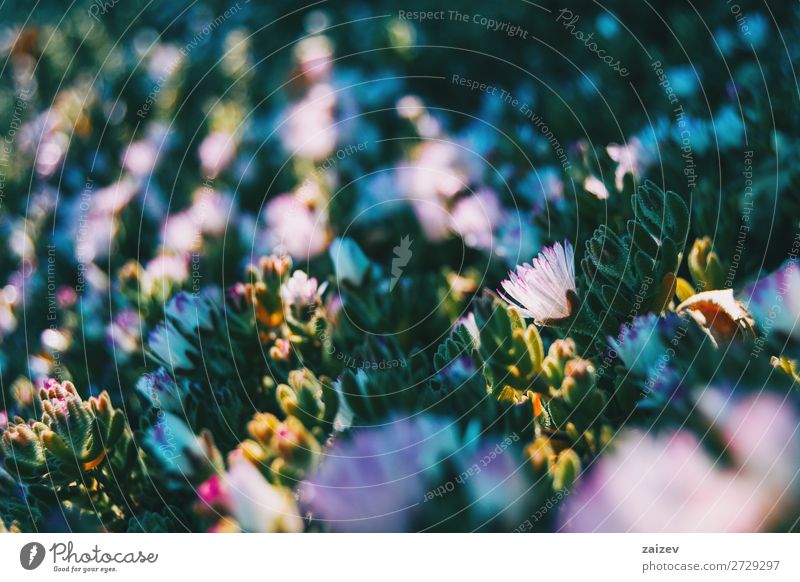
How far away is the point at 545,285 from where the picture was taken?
1.18 m

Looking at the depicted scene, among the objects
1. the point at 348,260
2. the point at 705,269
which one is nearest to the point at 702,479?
the point at 705,269

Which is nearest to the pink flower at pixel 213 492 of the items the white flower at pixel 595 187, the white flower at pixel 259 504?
the white flower at pixel 259 504

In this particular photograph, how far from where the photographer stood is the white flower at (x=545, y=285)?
3.83 ft

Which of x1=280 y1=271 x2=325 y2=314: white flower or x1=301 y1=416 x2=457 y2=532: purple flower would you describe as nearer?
x1=301 y1=416 x2=457 y2=532: purple flower

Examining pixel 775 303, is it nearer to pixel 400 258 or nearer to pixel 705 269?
pixel 705 269

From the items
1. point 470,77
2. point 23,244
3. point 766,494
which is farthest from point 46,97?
point 766,494

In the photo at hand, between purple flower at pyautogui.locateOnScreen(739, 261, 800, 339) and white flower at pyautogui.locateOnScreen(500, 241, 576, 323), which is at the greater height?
white flower at pyautogui.locateOnScreen(500, 241, 576, 323)
